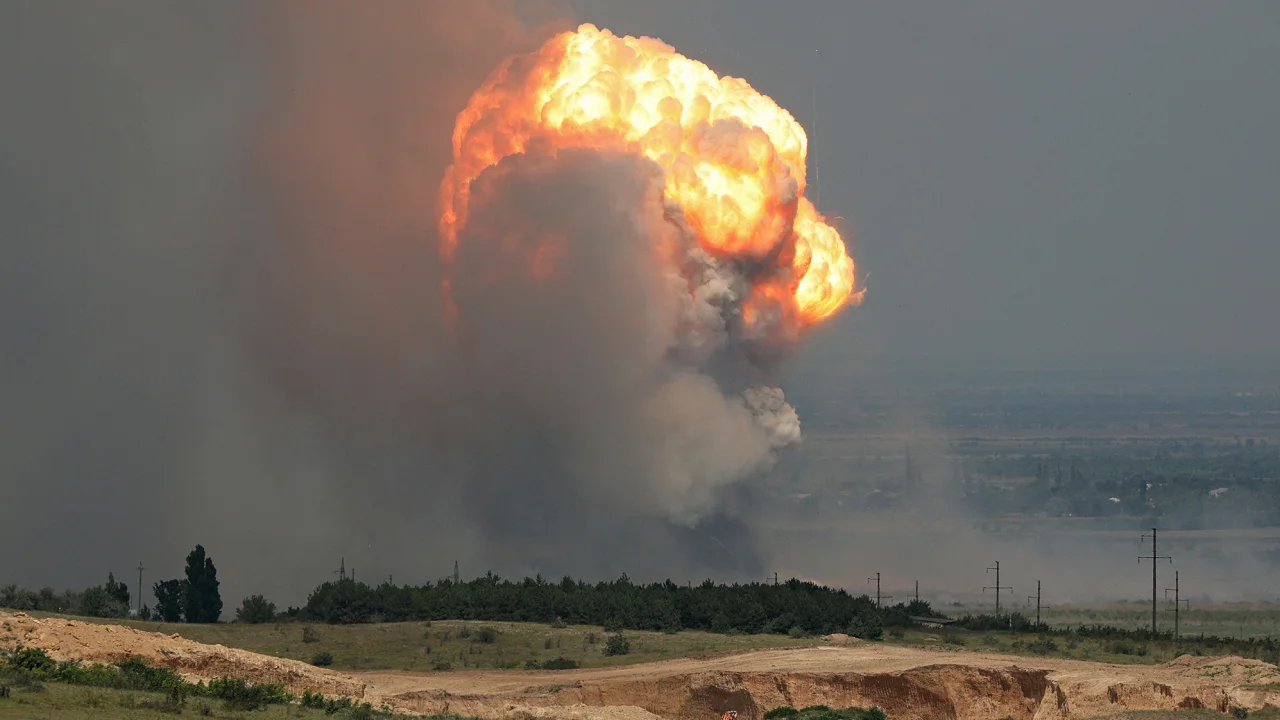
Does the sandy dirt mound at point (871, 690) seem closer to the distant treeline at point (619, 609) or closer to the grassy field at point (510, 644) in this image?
the grassy field at point (510, 644)

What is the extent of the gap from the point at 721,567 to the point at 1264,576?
1865 inches

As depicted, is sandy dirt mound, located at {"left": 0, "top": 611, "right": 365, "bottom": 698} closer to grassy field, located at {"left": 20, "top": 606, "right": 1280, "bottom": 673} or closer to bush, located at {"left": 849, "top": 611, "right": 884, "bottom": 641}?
grassy field, located at {"left": 20, "top": 606, "right": 1280, "bottom": 673}

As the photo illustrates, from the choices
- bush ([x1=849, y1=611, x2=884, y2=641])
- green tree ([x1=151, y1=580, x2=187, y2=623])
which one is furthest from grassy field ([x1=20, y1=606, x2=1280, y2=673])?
green tree ([x1=151, y1=580, x2=187, y2=623])

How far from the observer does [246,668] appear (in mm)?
57219

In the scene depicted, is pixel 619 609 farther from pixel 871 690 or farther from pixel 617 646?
pixel 871 690

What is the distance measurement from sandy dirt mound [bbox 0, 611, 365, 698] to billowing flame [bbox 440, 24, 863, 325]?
3628 cm

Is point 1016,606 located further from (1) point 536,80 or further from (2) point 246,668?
(2) point 246,668

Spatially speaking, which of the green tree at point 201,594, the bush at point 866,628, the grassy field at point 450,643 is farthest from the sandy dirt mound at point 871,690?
the green tree at point 201,594

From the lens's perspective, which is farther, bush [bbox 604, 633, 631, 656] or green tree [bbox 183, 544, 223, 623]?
green tree [bbox 183, 544, 223, 623]

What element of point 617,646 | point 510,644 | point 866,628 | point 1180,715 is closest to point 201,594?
point 510,644

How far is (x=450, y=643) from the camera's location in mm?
72125

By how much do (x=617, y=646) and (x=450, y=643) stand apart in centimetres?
583

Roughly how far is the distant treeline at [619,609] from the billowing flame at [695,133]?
16646mm

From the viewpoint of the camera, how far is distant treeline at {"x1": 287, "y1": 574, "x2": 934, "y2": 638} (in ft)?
253
